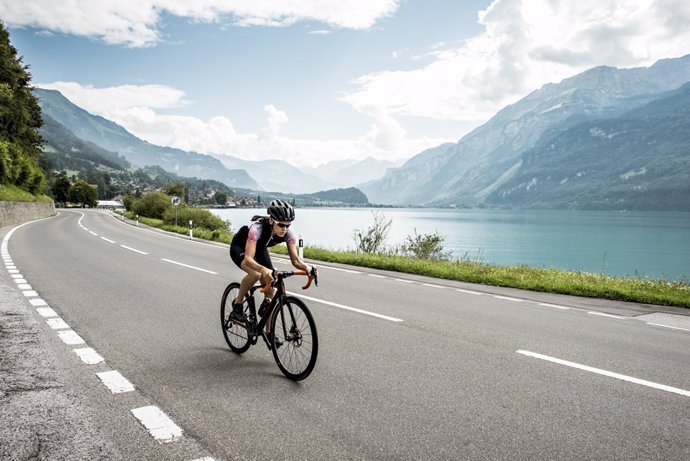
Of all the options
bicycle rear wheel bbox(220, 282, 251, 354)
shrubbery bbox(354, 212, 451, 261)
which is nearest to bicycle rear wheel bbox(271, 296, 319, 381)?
bicycle rear wheel bbox(220, 282, 251, 354)

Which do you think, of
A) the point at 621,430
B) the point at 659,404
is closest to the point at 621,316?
the point at 659,404

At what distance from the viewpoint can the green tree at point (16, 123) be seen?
45.1 m

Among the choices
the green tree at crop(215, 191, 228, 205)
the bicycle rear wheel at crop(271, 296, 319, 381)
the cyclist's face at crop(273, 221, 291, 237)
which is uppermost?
the green tree at crop(215, 191, 228, 205)

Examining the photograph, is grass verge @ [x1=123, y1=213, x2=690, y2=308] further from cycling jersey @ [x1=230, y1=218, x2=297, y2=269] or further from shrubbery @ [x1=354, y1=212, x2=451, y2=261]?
cycling jersey @ [x1=230, y1=218, x2=297, y2=269]

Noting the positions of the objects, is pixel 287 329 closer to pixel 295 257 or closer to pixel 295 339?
pixel 295 339

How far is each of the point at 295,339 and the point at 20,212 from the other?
47.8 metres

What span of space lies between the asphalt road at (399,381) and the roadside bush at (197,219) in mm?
33988

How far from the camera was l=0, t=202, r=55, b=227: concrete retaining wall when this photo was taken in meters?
37.1

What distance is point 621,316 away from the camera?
8.64 m

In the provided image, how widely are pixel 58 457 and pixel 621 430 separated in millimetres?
4142

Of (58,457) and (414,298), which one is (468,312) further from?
(58,457)

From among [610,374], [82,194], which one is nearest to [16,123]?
[610,374]

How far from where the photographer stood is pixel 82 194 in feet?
469

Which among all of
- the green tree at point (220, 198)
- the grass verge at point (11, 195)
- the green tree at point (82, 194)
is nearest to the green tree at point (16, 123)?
the grass verge at point (11, 195)
